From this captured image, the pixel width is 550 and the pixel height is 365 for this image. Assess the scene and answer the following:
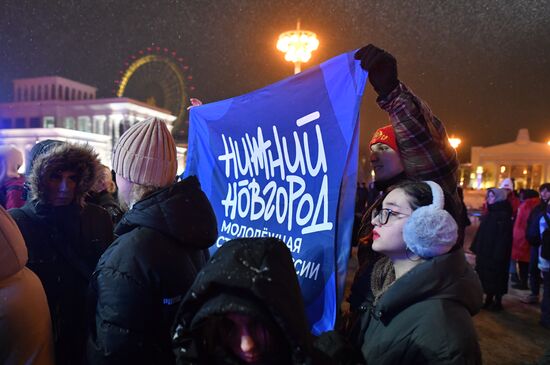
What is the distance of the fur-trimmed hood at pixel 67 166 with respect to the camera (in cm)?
213

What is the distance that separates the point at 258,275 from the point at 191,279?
636 millimetres

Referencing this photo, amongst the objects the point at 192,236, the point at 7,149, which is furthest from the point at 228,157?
the point at 7,149

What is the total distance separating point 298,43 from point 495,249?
22.5 ft

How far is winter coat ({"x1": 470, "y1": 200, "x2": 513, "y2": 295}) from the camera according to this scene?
5777mm

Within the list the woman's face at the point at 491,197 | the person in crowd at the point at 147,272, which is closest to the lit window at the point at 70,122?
the woman's face at the point at 491,197

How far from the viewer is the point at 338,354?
135 centimetres

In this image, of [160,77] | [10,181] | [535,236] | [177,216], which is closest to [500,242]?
[535,236]

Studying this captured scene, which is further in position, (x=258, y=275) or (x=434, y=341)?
(x=434, y=341)

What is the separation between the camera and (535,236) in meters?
5.95

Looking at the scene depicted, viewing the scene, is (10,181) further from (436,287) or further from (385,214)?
(436,287)

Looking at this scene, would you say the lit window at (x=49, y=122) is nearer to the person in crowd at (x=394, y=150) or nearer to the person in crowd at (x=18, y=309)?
the person in crowd at (x=18, y=309)

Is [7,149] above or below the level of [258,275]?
above

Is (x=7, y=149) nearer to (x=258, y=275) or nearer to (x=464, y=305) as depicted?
(x=258, y=275)

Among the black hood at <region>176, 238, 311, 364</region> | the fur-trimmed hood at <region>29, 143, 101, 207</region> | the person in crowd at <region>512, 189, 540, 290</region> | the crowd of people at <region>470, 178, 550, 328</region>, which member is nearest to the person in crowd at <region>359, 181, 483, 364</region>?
the black hood at <region>176, 238, 311, 364</region>
